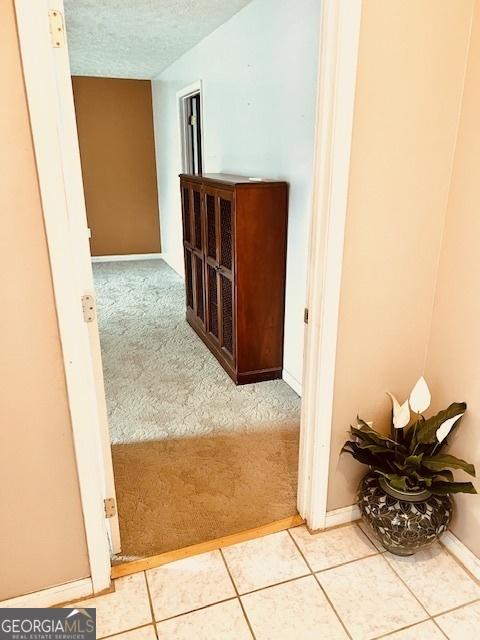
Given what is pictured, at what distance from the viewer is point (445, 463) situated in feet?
5.23

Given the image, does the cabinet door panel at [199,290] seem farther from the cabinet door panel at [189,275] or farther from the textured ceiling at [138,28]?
the textured ceiling at [138,28]

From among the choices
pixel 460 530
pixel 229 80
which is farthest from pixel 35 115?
pixel 229 80

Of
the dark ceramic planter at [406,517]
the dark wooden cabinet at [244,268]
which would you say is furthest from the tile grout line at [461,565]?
the dark wooden cabinet at [244,268]

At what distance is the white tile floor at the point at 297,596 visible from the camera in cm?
149

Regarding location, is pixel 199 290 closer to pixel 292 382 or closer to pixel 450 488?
pixel 292 382

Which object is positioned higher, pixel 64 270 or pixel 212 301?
pixel 64 270

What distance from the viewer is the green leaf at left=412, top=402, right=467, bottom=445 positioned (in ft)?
5.40

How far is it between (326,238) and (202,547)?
4.15 feet

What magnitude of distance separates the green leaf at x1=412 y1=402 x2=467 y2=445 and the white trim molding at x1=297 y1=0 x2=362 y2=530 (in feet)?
1.07

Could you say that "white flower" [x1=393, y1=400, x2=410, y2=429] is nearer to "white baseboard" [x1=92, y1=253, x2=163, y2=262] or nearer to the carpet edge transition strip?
the carpet edge transition strip

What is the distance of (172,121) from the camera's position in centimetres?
546

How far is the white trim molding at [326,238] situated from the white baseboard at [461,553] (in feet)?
1.54

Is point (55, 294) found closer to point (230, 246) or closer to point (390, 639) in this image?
point (390, 639)

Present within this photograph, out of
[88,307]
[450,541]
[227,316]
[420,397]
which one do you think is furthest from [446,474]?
[227,316]
